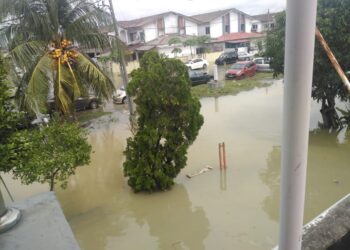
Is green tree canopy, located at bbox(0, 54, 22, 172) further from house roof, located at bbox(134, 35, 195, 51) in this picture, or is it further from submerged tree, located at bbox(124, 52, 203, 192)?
house roof, located at bbox(134, 35, 195, 51)

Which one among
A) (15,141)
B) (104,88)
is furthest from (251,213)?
(104,88)

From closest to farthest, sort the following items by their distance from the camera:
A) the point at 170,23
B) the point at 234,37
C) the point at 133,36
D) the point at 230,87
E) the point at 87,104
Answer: the point at 87,104, the point at 230,87, the point at 133,36, the point at 234,37, the point at 170,23

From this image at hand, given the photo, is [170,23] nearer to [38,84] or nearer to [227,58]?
[227,58]

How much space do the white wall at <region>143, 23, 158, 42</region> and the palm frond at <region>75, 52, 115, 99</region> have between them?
2909 centimetres

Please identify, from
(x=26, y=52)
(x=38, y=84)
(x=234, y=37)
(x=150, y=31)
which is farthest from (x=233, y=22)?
(x=38, y=84)

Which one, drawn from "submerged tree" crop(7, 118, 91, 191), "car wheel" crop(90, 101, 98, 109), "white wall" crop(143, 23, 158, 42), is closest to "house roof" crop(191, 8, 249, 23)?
"white wall" crop(143, 23, 158, 42)

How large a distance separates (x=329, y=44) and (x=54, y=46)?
9373 millimetres

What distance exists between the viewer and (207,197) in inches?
294

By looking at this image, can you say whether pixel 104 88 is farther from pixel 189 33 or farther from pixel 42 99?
pixel 189 33

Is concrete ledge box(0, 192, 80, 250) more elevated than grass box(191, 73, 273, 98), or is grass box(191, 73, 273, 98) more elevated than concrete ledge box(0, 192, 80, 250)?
concrete ledge box(0, 192, 80, 250)

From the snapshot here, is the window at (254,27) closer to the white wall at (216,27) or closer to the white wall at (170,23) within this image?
the white wall at (216,27)

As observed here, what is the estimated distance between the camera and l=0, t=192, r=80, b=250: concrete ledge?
2.37m

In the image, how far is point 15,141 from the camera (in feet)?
9.43

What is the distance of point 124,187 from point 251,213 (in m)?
3.46
